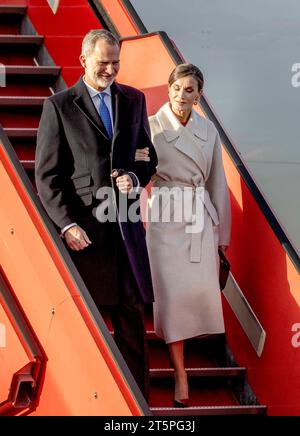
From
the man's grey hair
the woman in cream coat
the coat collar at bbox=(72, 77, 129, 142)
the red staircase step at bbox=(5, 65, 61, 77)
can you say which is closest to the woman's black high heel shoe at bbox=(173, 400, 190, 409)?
the woman in cream coat

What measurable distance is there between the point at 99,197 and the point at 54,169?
0.67 feet

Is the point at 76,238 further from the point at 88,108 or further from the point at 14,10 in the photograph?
the point at 14,10

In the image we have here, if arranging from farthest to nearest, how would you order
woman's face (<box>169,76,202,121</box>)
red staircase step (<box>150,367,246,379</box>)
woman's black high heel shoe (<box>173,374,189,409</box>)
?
red staircase step (<box>150,367,246,379</box>), woman's face (<box>169,76,202,121</box>), woman's black high heel shoe (<box>173,374,189,409</box>)

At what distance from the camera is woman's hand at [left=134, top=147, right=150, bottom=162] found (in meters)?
5.48

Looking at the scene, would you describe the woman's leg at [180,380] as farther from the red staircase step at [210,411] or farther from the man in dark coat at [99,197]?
the man in dark coat at [99,197]

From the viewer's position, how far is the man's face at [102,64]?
5.31 meters

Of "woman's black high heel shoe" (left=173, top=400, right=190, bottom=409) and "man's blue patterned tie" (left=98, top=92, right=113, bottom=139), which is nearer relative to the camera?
"man's blue patterned tie" (left=98, top=92, right=113, bottom=139)

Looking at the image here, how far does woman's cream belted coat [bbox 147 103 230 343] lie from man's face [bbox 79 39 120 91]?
22.8 inches

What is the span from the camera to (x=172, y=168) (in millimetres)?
5883

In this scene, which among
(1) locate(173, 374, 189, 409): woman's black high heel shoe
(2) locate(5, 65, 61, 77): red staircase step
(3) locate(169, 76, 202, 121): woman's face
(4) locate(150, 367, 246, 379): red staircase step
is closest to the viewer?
(1) locate(173, 374, 189, 409): woman's black high heel shoe

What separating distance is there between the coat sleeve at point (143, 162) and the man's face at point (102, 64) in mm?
238

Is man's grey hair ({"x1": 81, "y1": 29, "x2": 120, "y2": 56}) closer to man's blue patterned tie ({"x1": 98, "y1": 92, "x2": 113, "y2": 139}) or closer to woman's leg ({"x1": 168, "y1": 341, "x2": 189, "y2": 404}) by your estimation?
man's blue patterned tie ({"x1": 98, "y1": 92, "x2": 113, "y2": 139})

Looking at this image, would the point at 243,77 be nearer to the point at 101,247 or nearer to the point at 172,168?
the point at 172,168

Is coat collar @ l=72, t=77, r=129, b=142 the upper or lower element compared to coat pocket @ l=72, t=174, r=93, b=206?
upper
